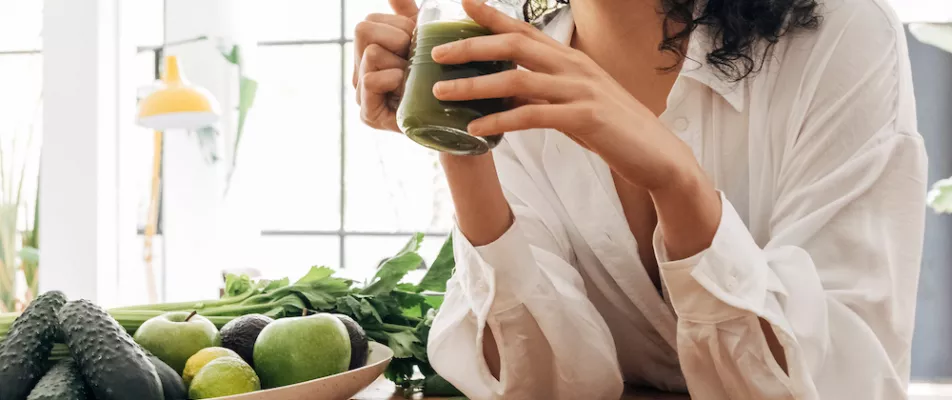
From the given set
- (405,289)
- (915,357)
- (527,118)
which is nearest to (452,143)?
(527,118)

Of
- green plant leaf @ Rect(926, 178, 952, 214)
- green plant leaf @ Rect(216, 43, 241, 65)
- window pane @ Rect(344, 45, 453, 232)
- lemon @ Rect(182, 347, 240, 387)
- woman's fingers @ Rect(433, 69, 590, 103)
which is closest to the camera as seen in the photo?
woman's fingers @ Rect(433, 69, 590, 103)

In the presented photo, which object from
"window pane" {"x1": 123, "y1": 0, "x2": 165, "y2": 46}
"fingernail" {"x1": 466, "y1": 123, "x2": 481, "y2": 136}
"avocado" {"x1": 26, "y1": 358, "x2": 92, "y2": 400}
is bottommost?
"avocado" {"x1": 26, "y1": 358, "x2": 92, "y2": 400}

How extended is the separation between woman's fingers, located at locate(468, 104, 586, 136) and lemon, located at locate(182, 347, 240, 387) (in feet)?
1.43

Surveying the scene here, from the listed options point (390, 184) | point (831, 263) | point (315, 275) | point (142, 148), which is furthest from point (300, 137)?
point (831, 263)

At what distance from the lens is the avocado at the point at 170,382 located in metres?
0.86

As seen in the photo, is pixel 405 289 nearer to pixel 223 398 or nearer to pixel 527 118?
pixel 223 398

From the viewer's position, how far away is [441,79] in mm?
699

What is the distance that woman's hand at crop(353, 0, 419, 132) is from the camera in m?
0.80

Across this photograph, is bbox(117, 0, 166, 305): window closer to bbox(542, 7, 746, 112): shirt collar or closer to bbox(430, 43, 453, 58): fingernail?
bbox(542, 7, 746, 112): shirt collar

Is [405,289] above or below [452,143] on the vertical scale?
below

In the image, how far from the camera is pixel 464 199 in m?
0.94

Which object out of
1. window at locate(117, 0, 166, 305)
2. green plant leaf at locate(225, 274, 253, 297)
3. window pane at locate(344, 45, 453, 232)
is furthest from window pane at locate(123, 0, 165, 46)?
green plant leaf at locate(225, 274, 253, 297)

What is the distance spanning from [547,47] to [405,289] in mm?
634

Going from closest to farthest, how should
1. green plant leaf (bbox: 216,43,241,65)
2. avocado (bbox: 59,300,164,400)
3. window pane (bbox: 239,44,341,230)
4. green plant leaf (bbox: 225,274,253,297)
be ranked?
avocado (bbox: 59,300,164,400)
green plant leaf (bbox: 225,274,253,297)
green plant leaf (bbox: 216,43,241,65)
window pane (bbox: 239,44,341,230)
